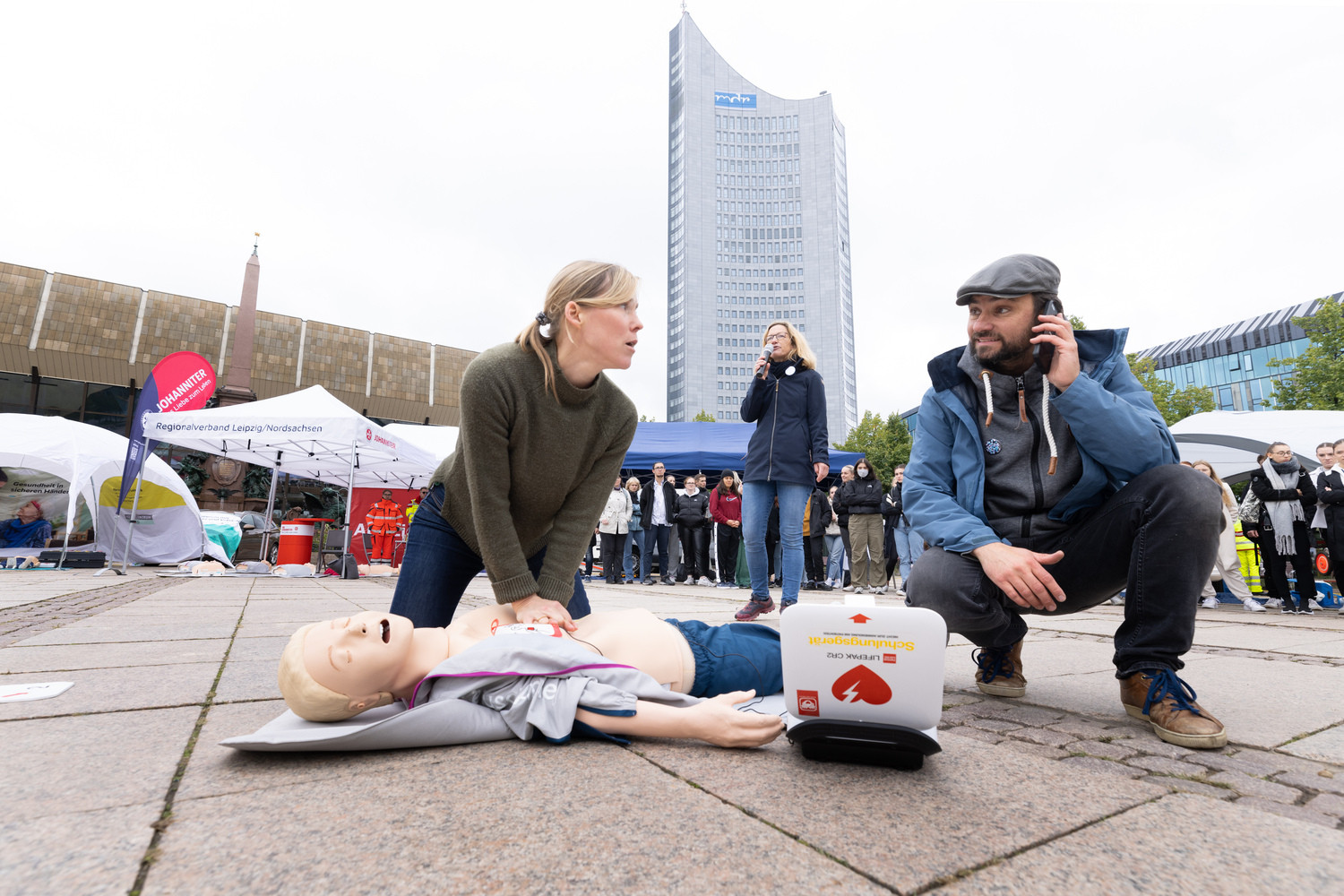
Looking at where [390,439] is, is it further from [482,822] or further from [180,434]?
[482,822]

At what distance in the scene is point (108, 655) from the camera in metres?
2.92

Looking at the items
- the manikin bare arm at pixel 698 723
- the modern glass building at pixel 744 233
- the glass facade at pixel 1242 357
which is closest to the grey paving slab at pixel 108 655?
the manikin bare arm at pixel 698 723

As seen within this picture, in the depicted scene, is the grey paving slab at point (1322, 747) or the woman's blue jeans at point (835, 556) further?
the woman's blue jeans at point (835, 556)

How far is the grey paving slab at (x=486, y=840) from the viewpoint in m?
0.86

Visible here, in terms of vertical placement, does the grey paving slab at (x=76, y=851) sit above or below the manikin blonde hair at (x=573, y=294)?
below

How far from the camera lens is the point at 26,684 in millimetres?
2262

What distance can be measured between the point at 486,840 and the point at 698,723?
651 mm

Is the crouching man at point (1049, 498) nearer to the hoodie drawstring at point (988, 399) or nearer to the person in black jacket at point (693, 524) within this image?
the hoodie drawstring at point (988, 399)

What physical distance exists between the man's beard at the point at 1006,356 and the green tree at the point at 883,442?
38.0 metres

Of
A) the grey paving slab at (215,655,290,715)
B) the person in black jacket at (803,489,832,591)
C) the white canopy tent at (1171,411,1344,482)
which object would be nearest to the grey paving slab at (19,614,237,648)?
the grey paving slab at (215,655,290,715)

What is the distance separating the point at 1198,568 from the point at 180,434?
39.0 feet

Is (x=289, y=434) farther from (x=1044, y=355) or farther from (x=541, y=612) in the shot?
(x=1044, y=355)

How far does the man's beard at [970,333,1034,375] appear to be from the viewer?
2160mm

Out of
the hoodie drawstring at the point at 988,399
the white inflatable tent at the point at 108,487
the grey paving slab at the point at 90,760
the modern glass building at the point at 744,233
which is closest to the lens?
the grey paving slab at the point at 90,760
